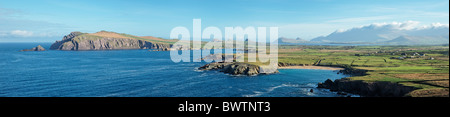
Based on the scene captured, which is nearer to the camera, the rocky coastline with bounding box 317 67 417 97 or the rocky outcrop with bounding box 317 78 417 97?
the rocky coastline with bounding box 317 67 417 97

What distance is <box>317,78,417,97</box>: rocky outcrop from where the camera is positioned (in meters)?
66.0

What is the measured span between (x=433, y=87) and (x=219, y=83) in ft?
203

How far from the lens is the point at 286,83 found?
306 feet

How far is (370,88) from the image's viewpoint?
237 feet

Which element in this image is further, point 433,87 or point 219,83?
point 219,83

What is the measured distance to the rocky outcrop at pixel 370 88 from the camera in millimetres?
66000

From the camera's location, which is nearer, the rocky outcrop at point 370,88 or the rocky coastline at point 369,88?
the rocky coastline at point 369,88

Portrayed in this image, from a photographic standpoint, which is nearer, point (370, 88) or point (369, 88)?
point (370, 88)
